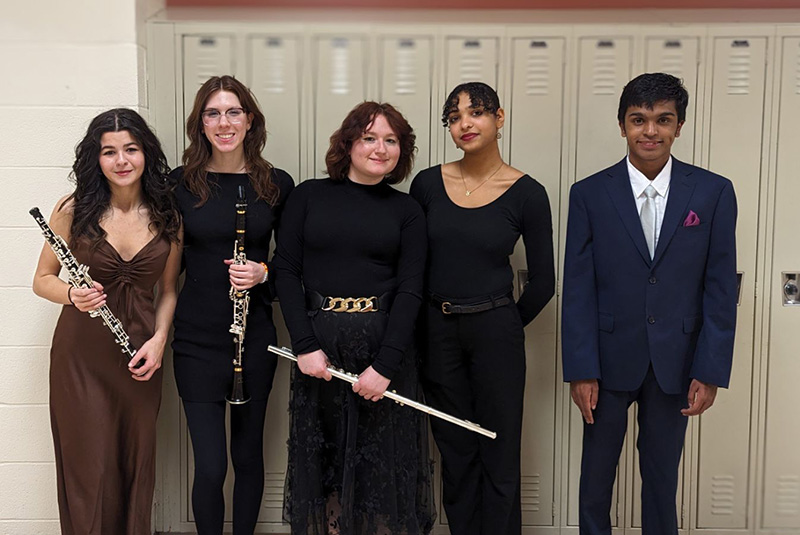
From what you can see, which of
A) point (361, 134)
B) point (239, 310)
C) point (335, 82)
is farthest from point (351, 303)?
point (335, 82)

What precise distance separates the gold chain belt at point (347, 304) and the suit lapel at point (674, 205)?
0.82 meters

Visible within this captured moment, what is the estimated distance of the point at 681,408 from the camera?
2104 mm

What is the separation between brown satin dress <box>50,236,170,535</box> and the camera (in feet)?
6.98

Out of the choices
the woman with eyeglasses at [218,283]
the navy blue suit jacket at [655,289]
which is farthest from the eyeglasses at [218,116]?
the navy blue suit jacket at [655,289]

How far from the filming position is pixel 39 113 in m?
2.42

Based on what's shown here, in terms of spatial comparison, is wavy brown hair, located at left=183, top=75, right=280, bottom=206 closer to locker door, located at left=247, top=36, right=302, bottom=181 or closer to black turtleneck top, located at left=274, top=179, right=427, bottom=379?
black turtleneck top, located at left=274, top=179, right=427, bottom=379

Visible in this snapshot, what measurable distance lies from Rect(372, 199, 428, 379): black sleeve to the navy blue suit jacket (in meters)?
0.44

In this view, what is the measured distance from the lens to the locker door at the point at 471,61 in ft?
8.23

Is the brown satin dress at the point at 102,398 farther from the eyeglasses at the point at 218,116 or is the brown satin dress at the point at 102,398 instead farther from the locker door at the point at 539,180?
the locker door at the point at 539,180

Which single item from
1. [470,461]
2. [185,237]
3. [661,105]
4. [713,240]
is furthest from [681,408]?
[185,237]

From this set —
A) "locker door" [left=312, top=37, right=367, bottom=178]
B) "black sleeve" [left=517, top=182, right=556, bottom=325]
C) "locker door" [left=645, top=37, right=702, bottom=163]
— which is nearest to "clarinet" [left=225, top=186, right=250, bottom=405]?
"locker door" [left=312, top=37, right=367, bottom=178]

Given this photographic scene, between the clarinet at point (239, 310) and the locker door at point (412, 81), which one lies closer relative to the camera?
the clarinet at point (239, 310)

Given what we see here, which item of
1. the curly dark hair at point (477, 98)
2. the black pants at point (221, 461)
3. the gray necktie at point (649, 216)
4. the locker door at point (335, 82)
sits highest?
the locker door at point (335, 82)

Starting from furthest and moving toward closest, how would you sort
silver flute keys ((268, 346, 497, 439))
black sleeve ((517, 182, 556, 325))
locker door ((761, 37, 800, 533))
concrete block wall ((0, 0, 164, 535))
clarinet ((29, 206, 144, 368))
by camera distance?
locker door ((761, 37, 800, 533)) < concrete block wall ((0, 0, 164, 535)) < black sleeve ((517, 182, 556, 325)) < silver flute keys ((268, 346, 497, 439)) < clarinet ((29, 206, 144, 368))
